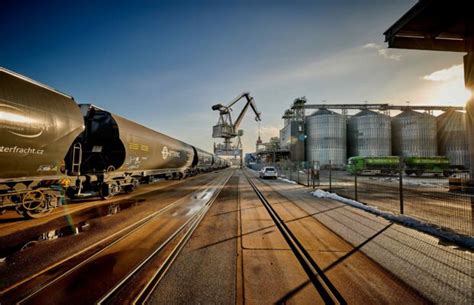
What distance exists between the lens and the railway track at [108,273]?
8.73 feet

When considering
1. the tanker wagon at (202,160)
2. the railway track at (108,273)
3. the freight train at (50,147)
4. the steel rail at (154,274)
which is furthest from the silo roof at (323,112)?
the railway track at (108,273)

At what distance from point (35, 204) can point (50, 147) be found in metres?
2.27

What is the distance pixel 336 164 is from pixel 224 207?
53723 mm

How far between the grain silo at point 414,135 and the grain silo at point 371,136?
327cm

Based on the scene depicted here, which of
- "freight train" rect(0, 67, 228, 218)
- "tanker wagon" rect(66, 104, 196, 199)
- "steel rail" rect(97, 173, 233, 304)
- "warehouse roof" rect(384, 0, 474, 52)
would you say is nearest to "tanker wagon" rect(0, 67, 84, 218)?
"freight train" rect(0, 67, 228, 218)

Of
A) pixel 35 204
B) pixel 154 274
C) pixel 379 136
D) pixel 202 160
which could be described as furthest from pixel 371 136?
pixel 35 204

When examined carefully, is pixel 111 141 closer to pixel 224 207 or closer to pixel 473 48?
pixel 224 207

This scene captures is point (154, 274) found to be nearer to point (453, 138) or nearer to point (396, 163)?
point (396, 163)

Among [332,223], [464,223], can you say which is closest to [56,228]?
[332,223]

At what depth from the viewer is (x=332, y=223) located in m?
6.02

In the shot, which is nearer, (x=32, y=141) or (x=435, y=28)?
(x=32, y=141)

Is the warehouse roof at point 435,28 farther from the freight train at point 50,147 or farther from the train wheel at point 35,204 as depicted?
the train wheel at point 35,204

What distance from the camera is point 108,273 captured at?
324 centimetres

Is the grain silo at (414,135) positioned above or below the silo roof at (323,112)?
below
